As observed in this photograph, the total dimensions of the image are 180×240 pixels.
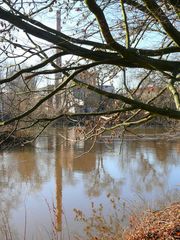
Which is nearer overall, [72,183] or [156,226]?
[156,226]

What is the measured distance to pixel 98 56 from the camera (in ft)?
13.2

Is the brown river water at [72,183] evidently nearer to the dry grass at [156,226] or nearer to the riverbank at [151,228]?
the riverbank at [151,228]

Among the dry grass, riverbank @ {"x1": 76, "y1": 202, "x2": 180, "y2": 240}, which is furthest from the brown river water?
the dry grass

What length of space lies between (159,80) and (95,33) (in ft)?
7.20

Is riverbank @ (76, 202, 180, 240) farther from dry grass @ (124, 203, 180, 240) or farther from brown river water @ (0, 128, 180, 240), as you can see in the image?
brown river water @ (0, 128, 180, 240)

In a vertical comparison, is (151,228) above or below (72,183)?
above

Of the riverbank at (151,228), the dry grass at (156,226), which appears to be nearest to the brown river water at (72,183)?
the riverbank at (151,228)

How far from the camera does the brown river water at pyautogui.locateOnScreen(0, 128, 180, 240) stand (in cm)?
740

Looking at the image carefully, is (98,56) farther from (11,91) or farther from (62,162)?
(62,162)

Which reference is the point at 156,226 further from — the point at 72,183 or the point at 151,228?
the point at 72,183

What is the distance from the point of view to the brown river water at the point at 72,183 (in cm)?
740

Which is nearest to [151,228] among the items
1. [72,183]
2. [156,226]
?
[156,226]

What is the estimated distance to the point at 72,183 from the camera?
11.1 m

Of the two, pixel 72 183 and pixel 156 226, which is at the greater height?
pixel 156 226
